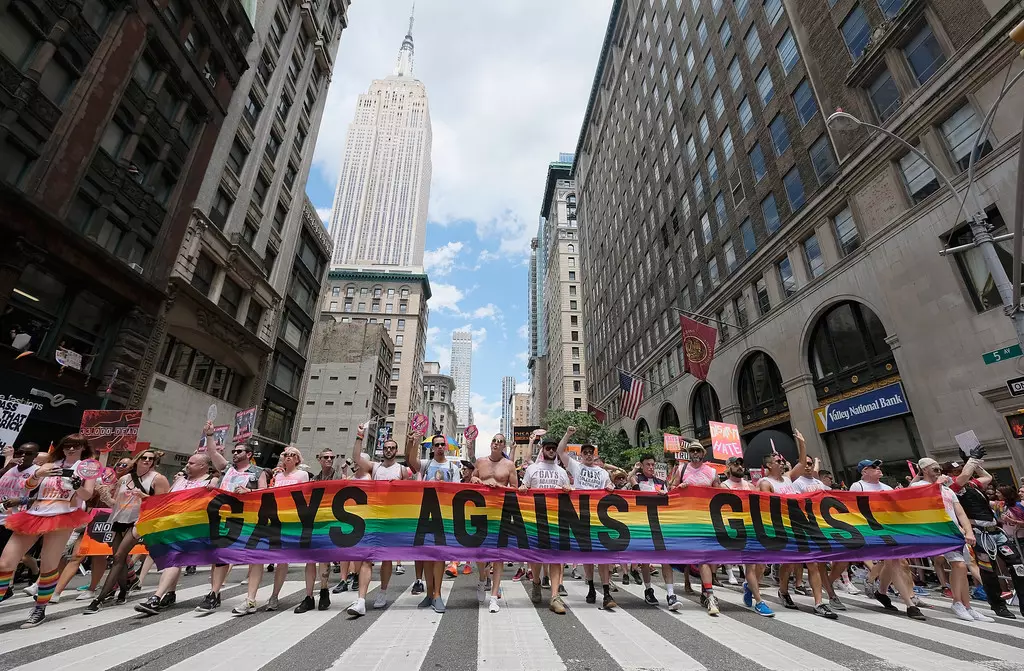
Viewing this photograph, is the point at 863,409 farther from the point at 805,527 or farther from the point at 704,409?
the point at 805,527

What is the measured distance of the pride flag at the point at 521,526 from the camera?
21.7 feet

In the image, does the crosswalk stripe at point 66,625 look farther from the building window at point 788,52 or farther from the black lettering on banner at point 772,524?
the building window at point 788,52

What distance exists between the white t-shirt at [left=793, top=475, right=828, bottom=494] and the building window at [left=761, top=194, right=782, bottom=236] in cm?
2043

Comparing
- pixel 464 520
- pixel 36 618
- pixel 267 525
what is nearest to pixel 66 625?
pixel 36 618

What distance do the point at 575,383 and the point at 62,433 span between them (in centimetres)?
6746

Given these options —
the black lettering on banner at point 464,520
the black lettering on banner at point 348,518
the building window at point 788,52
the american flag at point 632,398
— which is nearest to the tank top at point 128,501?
the black lettering on banner at point 348,518

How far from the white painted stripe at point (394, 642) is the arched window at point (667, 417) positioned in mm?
32896

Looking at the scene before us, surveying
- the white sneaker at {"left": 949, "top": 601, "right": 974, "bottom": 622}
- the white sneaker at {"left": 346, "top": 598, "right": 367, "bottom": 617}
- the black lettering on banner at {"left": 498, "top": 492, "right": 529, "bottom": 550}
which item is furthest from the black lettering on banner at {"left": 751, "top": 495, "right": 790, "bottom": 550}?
the white sneaker at {"left": 346, "top": 598, "right": 367, "bottom": 617}

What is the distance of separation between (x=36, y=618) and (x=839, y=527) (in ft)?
35.6

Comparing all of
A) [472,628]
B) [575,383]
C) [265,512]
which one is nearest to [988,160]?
[472,628]

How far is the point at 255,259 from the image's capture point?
29078 mm

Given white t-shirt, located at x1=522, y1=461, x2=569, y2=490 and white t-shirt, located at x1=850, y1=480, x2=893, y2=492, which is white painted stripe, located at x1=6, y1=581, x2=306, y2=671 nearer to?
white t-shirt, located at x1=522, y1=461, x2=569, y2=490

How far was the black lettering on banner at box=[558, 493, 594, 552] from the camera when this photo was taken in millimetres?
6855

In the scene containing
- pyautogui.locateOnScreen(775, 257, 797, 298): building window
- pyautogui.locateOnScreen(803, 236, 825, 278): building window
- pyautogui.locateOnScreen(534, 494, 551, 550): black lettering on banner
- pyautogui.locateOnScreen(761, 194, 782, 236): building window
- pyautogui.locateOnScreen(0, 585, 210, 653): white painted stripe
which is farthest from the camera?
pyautogui.locateOnScreen(761, 194, 782, 236): building window
